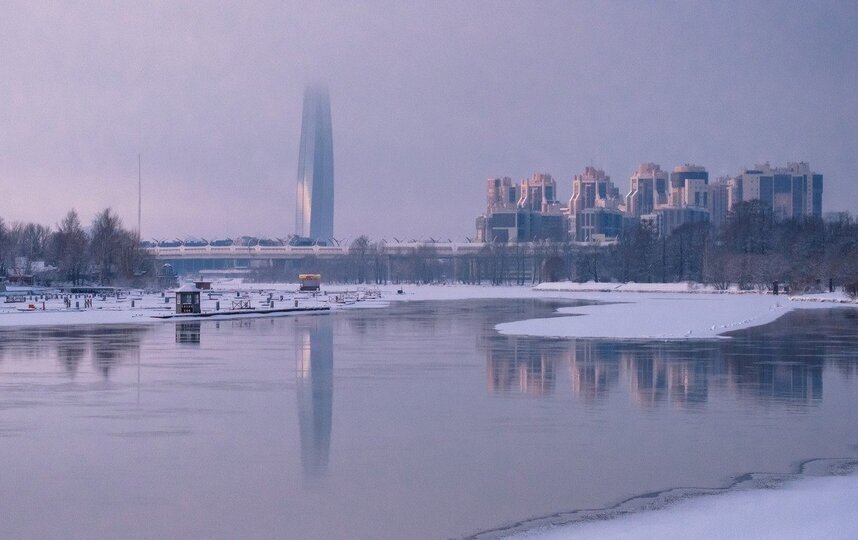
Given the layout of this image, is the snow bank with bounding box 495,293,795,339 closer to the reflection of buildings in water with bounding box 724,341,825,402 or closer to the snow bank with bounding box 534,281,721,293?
the reflection of buildings in water with bounding box 724,341,825,402

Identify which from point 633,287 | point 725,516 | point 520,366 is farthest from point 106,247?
point 725,516

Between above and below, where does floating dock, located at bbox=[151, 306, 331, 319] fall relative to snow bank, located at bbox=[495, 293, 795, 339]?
below

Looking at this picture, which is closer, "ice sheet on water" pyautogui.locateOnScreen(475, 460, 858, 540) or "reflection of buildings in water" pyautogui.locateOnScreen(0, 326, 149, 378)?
"ice sheet on water" pyautogui.locateOnScreen(475, 460, 858, 540)

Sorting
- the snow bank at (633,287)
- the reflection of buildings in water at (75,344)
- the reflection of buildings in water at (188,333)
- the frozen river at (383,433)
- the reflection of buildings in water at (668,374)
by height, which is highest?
the reflection of buildings in water at (668,374)

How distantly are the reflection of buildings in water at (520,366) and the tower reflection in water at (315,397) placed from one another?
4.24m

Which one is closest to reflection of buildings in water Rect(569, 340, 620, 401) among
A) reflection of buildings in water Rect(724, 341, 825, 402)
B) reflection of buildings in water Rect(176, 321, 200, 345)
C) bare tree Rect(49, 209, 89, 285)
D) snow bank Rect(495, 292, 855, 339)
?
reflection of buildings in water Rect(724, 341, 825, 402)

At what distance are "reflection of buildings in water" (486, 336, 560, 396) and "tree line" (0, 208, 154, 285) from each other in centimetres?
9904

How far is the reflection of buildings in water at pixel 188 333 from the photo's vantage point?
40.5 m

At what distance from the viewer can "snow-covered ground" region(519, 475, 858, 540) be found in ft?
38.3

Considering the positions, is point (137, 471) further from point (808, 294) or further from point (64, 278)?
point (64, 278)

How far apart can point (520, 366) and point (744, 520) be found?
17497 millimetres

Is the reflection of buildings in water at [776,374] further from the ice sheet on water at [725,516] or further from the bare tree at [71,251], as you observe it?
the bare tree at [71,251]

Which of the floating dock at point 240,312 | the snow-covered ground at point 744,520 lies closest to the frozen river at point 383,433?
the snow-covered ground at point 744,520

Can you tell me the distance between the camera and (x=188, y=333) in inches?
1785
